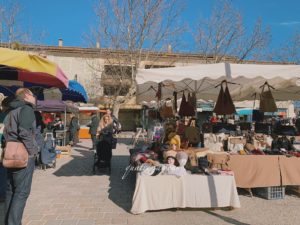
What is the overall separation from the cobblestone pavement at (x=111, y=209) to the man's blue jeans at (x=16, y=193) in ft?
2.89

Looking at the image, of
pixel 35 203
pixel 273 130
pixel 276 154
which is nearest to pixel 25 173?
pixel 35 203

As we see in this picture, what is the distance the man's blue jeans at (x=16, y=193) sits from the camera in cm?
346

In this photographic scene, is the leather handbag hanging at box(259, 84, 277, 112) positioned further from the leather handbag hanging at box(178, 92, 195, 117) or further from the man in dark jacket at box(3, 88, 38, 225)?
the man in dark jacket at box(3, 88, 38, 225)

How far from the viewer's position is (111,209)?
4.94 meters

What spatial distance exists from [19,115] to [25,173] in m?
0.68

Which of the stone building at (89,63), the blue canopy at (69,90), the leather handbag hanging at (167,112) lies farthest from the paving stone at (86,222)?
the stone building at (89,63)

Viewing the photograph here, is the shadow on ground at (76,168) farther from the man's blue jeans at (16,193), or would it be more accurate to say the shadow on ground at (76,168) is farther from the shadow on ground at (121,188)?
the man's blue jeans at (16,193)

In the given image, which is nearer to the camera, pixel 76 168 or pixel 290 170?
pixel 290 170

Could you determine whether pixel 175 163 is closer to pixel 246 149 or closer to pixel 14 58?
pixel 246 149

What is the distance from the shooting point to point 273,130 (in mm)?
7762

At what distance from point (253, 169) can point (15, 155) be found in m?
4.15

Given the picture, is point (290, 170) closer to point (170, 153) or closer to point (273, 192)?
point (273, 192)

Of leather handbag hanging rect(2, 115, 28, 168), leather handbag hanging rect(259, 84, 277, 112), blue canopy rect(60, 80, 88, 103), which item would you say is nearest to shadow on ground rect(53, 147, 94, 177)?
blue canopy rect(60, 80, 88, 103)

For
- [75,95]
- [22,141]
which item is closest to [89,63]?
[75,95]
